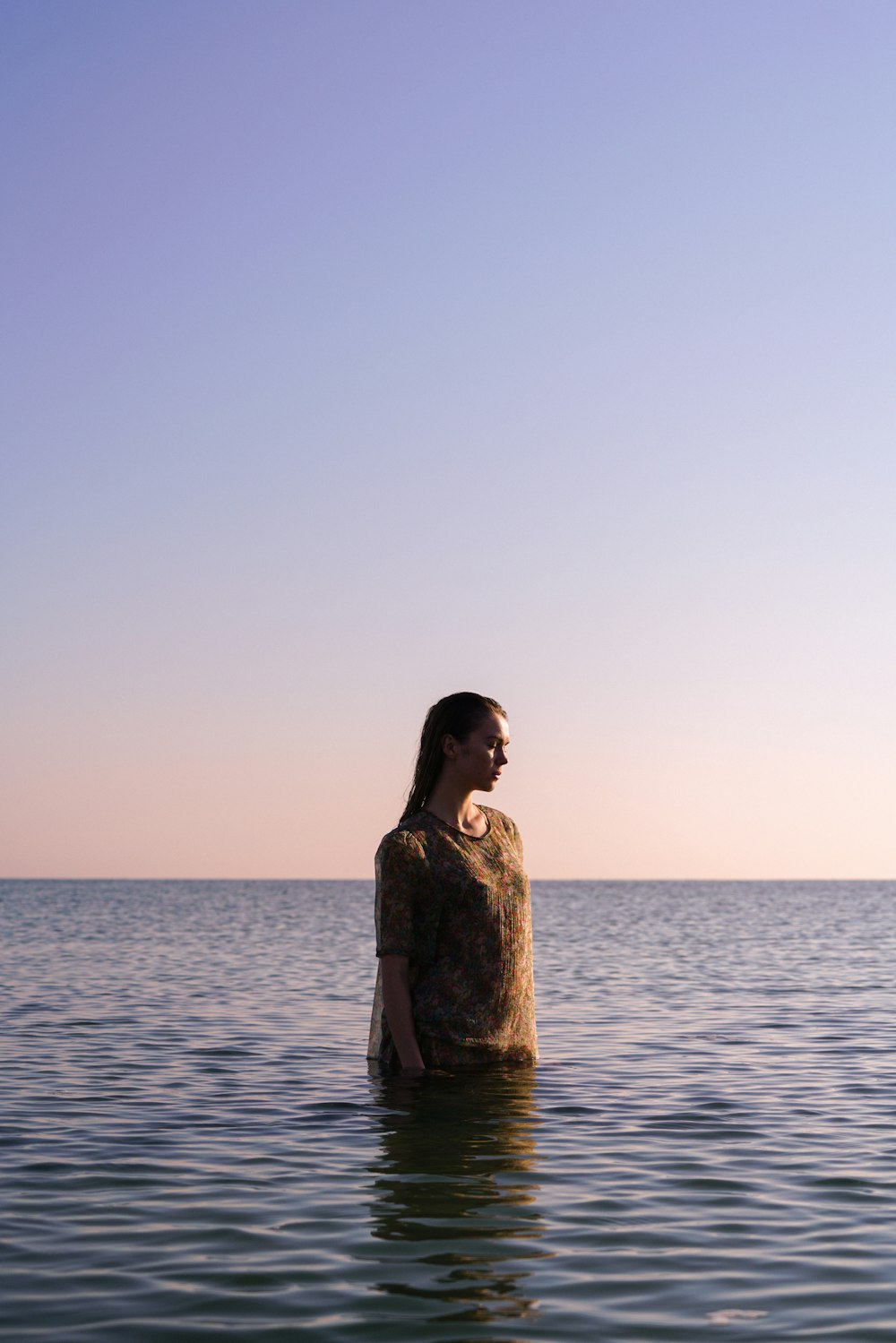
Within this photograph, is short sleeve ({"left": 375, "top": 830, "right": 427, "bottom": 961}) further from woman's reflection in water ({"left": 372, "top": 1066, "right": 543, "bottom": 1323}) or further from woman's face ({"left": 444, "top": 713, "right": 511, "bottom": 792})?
woman's reflection in water ({"left": 372, "top": 1066, "right": 543, "bottom": 1323})

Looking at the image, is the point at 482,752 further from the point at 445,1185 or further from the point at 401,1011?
the point at 445,1185

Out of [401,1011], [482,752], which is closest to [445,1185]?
[401,1011]

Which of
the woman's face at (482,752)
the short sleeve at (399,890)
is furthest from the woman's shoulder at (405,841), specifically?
the woman's face at (482,752)

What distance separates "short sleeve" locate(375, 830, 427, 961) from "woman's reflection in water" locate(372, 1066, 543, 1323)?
0.67 metres

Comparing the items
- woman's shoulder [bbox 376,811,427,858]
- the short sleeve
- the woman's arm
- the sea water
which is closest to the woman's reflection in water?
the sea water

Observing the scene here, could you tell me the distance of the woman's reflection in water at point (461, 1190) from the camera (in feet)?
15.4

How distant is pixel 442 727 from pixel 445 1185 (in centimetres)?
204

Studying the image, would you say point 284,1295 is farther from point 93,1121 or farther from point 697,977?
point 697,977

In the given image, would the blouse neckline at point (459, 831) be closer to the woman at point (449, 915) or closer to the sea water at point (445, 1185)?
the woman at point (449, 915)

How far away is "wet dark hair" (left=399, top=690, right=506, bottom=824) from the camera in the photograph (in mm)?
7008

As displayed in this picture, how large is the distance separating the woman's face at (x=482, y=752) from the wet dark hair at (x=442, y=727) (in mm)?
29

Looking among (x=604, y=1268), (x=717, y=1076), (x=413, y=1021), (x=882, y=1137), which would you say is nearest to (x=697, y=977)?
(x=717, y=1076)

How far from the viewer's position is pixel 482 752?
22.9ft

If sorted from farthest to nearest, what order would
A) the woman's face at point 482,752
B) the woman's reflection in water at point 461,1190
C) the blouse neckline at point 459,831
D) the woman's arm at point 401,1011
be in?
Answer: 1. the blouse neckline at point 459,831
2. the woman's face at point 482,752
3. the woman's arm at point 401,1011
4. the woman's reflection in water at point 461,1190
